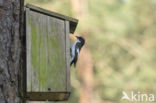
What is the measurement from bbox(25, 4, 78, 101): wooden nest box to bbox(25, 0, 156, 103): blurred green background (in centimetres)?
793

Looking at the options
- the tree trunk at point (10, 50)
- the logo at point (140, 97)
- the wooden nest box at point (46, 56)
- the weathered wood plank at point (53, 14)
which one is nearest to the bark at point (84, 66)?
the logo at point (140, 97)

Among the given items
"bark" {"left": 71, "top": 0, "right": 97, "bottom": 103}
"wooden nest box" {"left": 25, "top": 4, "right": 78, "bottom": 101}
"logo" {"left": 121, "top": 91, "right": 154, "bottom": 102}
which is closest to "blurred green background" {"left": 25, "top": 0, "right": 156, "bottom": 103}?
"bark" {"left": 71, "top": 0, "right": 97, "bottom": 103}

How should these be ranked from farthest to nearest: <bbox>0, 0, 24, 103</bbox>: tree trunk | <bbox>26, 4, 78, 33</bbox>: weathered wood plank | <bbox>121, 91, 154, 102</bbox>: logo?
<bbox>121, 91, 154, 102</bbox>: logo, <bbox>26, 4, 78, 33</bbox>: weathered wood plank, <bbox>0, 0, 24, 103</bbox>: tree trunk

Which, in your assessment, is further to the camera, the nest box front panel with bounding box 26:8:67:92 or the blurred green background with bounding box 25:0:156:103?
the blurred green background with bounding box 25:0:156:103

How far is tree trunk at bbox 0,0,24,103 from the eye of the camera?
2869 mm

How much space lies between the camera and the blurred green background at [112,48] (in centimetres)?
1210

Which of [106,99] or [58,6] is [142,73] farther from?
[58,6]

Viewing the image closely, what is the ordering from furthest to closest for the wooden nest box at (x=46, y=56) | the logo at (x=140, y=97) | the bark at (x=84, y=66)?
the bark at (x=84, y=66), the logo at (x=140, y=97), the wooden nest box at (x=46, y=56)

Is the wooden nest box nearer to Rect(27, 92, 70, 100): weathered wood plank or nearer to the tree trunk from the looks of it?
Rect(27, 92, 70, 100): weathered wood plank

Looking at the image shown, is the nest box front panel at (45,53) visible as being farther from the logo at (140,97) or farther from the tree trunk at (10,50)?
the logo at (140,97)

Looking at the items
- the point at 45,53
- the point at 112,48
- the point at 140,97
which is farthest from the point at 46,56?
the point at 112,48

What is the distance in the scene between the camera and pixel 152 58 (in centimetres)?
1247

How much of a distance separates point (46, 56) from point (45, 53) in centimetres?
3

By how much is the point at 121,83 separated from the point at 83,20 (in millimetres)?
2350
